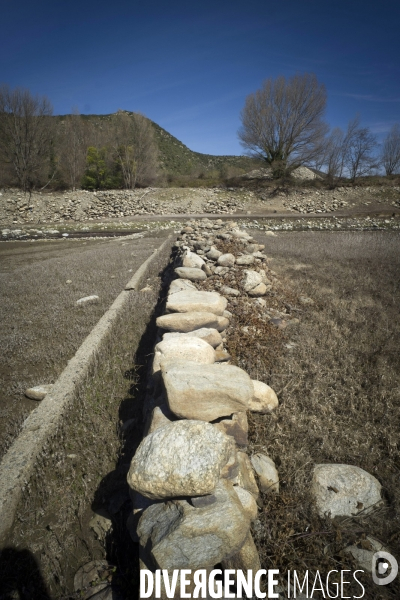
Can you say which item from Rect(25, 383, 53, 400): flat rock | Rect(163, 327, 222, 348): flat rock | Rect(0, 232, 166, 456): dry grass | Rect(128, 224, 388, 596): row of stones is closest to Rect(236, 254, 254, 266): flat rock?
Rect(0, 232, 166, 456): dry grass

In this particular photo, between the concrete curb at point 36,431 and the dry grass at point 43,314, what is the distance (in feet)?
0.70

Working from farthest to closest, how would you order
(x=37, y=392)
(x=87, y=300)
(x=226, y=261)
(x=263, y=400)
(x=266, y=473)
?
(x=226, y=261)
(x=87, y=300)
(x=37, y=392)
(x=263, y=400)
(x=266, y=473)

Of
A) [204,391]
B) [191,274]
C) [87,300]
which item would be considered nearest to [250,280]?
[191,274]

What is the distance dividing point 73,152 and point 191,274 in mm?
37177

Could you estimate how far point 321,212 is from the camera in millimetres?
28000

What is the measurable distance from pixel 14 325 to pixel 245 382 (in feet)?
14.9

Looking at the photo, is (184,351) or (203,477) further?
(184,351)

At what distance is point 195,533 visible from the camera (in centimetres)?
142

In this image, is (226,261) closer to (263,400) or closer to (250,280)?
(250,280)

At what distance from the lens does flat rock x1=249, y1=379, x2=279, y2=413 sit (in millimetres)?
2688

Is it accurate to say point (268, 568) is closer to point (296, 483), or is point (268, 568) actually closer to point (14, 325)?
point (296, 483)

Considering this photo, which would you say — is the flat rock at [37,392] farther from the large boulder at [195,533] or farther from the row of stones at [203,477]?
the large boulder at [195,533]

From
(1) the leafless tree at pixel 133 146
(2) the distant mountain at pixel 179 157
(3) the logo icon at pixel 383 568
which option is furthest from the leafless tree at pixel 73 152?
(3) the logo icon at pixel 383 568

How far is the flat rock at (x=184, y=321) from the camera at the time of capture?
348 centimetres
